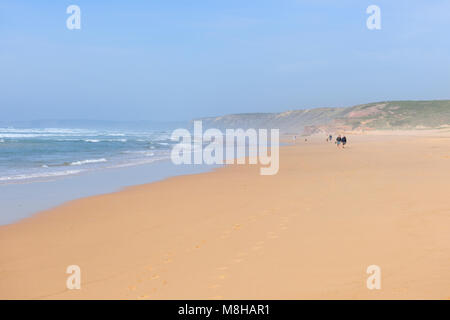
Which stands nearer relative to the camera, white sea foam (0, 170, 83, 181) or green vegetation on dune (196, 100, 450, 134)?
white sea foam (0, 170, 83, 181)

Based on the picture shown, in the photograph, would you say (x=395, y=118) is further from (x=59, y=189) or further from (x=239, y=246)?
(x=239, y=246)

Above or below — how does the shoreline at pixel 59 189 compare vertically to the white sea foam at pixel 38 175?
below

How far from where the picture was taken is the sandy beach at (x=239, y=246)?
4285 mm

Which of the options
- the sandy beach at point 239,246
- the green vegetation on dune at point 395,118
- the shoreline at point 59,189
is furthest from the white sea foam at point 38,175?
the green vegetation on dune at point 395,118

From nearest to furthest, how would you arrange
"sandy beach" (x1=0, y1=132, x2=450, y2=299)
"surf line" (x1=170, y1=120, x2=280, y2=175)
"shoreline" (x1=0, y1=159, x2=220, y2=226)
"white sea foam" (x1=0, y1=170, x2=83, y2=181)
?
"sandy beach" (x1=0, y1=132, x2=450, y2=299), "shoreline" (x1=0, y1=159, x2=220, y2=226), "white sea foam" (x1=0, y1=170, x2=83, y2=181), "surf line" (x1=170, y1=120, x2=280, y2=175)

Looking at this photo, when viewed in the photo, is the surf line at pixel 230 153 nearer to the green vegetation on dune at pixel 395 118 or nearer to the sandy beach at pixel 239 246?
the sandy beach at pixel 239 246

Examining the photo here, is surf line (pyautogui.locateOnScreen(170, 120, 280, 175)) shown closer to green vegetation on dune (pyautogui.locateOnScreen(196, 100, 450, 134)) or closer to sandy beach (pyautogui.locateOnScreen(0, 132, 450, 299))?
sandy beach (pyautogui.locateOnScreen(0, 132, 450, 299))

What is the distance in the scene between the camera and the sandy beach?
429cm

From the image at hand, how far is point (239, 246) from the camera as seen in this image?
18.6 ft

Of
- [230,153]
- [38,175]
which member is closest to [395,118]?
[230,153]

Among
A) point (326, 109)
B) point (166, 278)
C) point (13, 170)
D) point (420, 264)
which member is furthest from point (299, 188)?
point (326, 109)

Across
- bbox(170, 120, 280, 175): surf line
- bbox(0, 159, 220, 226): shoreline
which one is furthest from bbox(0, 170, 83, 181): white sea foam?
bbox(170, 120, 280, 175): surf line

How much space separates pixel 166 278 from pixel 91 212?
4.42m

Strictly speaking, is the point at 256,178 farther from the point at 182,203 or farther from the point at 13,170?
the point at 13,170
